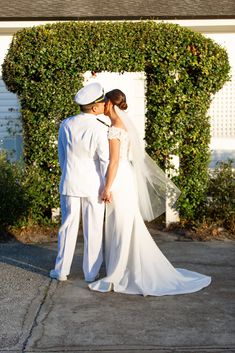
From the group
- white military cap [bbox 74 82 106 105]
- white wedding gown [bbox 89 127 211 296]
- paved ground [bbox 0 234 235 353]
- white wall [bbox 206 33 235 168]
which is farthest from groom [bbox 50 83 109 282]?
white wall [bbox 206 33 235 168]

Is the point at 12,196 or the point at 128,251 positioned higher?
the point at 12,196

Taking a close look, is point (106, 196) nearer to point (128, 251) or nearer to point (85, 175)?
point (85, 175)

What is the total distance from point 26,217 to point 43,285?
263cm

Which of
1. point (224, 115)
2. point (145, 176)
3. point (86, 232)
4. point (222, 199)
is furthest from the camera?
point (224, 115)

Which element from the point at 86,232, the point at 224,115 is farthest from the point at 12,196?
the point at 224,115

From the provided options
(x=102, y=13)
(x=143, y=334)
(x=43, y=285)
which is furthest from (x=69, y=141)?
(x=102, y=13)

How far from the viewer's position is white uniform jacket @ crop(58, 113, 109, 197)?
22.6 ft

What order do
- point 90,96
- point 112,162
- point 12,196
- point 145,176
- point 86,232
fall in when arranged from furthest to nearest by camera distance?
point 12,196 → point 145,176 → point 86,232 → point 90,96 → point 112,162

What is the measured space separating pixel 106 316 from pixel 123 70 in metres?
4.08

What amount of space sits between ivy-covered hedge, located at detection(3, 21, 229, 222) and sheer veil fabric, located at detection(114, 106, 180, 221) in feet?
6.18

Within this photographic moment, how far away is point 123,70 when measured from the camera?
9352 mm

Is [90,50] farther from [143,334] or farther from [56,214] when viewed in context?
[143,334]

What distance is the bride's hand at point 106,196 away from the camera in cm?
686

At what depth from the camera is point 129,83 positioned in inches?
467
